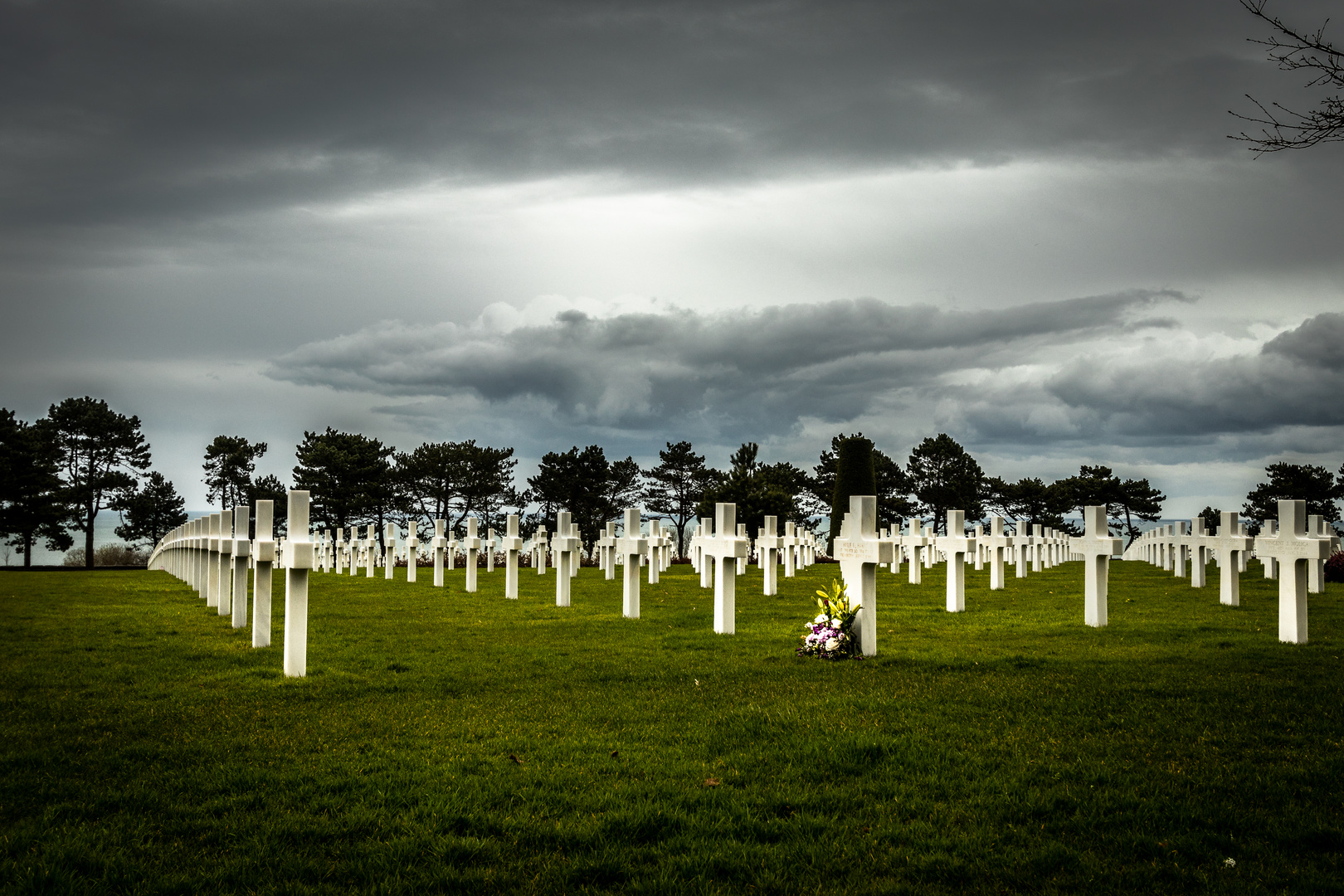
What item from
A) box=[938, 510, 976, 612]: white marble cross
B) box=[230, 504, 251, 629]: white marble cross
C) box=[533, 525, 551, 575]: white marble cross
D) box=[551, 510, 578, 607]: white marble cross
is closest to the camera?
box=[230, 504, 251, 629]: white marble cross

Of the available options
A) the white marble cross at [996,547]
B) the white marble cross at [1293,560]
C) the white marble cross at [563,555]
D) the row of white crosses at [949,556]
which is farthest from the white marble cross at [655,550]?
the white marble cross at [1293,560]

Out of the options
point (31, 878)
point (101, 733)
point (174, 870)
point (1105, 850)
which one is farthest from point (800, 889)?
point (101, 733)

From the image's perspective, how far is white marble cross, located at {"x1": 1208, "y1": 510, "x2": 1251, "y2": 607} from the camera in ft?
48.9

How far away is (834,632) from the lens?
10195 mm

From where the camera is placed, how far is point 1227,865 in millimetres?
4277

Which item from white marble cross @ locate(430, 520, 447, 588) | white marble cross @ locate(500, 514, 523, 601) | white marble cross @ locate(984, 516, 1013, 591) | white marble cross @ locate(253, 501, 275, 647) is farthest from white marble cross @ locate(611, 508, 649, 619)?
white marble cross @ locate(430, 520, 447, 588)

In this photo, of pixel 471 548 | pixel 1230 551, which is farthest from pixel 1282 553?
pixel 471 548

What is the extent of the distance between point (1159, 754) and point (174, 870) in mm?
5747

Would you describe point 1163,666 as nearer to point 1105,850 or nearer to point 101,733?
point 1105,850

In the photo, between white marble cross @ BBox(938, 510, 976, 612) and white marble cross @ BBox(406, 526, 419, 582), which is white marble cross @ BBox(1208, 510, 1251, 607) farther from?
white marble cross @ BBox(406, 526, 419, 582)

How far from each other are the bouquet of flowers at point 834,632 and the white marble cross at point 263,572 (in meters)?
6.13

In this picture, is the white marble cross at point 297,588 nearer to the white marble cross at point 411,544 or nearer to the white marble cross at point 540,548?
the white marble cross at point 411,544

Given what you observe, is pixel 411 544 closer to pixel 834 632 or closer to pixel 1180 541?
pixel 834 632

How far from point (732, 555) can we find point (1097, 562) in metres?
5.44
